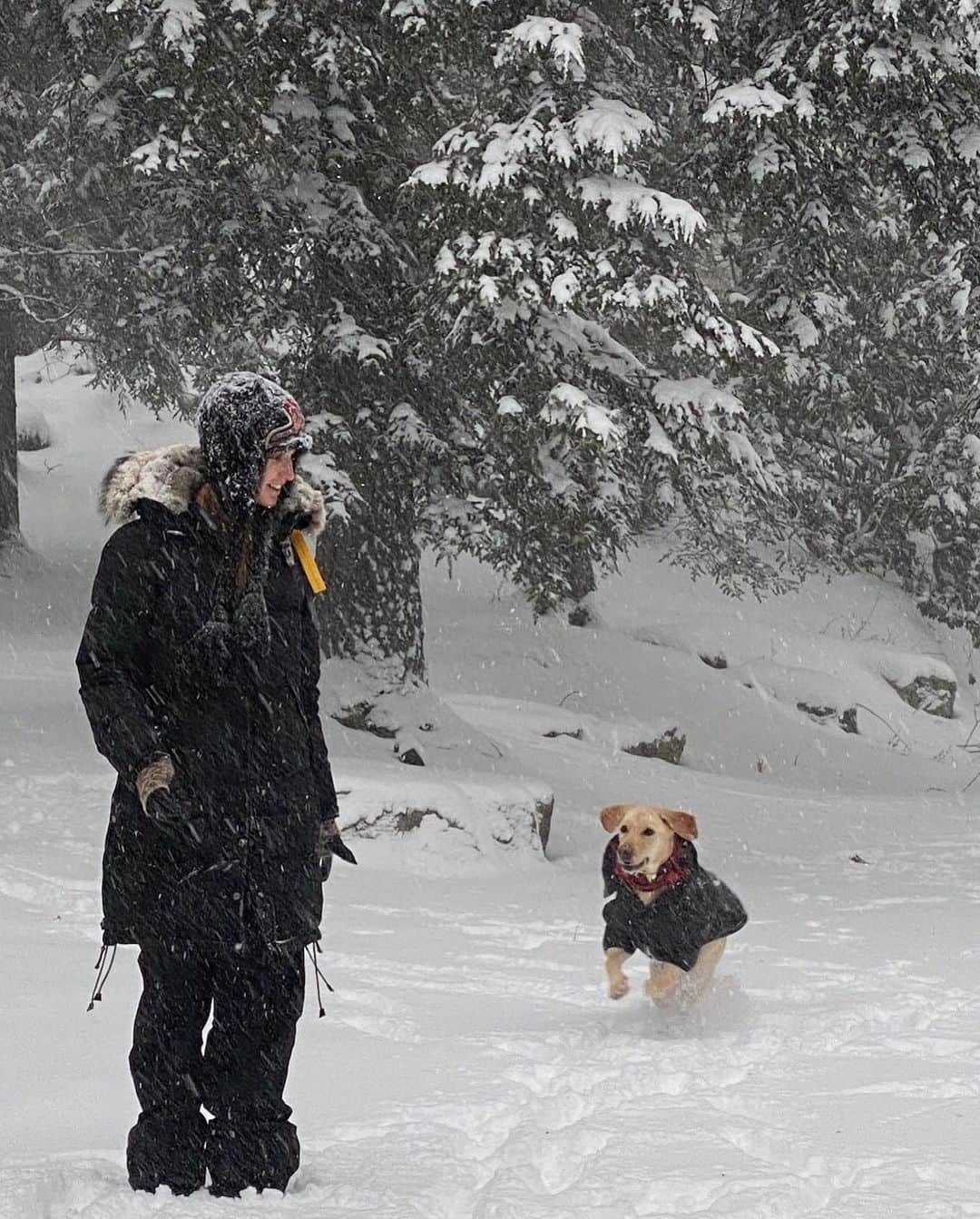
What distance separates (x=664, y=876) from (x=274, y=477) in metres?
2.92

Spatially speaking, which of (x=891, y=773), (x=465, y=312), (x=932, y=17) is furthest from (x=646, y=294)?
(x=891, y=773)

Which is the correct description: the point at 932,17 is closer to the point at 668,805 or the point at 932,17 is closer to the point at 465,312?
the point at 465,312

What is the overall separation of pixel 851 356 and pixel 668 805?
29.3ft

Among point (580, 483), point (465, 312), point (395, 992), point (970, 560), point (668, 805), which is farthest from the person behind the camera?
point (970, 560)

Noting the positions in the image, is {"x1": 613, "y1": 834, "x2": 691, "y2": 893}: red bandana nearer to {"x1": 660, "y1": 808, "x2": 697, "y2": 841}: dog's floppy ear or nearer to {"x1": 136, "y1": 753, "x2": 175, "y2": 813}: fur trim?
{"x1": 660, "y1": 808, "x2": 697, "y2": 841}: dog's floppy ear

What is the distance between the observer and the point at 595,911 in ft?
28.3

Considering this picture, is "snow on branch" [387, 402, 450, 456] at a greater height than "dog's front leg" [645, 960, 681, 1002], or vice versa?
"snow on branch" [387, 402, 450, 456]

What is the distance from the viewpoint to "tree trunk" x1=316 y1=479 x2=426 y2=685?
435 inches

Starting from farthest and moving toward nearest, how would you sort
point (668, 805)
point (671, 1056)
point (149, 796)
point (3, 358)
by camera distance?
point (3, 358)
point (668, 805)
point (671, 1056)
point (149, 796)

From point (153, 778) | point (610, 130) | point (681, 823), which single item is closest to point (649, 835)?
point (681, 823)

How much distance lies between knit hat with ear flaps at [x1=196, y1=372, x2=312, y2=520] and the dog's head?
9.31 feet

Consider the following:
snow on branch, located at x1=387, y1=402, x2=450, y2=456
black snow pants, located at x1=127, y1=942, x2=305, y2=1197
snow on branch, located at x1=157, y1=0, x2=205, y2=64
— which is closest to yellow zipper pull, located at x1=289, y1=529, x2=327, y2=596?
black snow pants, located at x1=127, y1=942, x2=305, y2=1197

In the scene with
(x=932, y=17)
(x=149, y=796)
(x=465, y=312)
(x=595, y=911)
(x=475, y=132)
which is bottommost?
(x=595, y=911)

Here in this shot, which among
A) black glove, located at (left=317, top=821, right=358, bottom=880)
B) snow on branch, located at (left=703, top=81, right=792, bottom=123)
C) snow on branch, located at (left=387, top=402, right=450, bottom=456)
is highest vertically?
snow on branch, located at (left=703, top=81, right=792, bottom=123)
